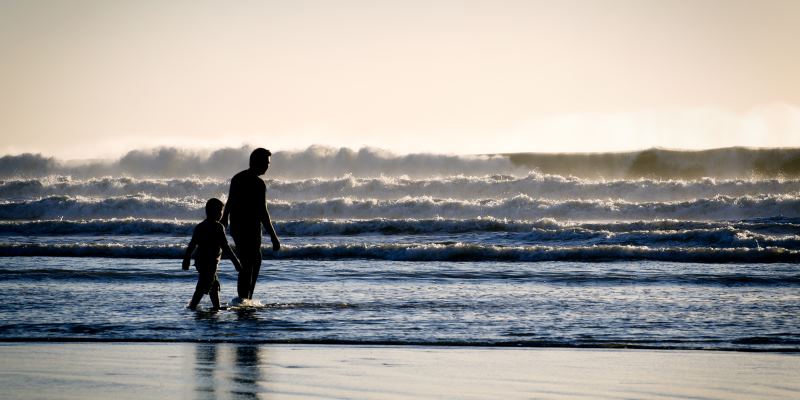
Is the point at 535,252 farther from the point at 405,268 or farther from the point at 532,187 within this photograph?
the point at 532,187

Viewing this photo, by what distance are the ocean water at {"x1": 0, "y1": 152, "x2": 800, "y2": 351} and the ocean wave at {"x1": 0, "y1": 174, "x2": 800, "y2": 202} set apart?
518cm

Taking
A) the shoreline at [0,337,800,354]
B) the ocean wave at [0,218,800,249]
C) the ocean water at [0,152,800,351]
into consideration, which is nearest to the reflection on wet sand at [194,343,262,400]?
the shoreline at [0,337,800,354]

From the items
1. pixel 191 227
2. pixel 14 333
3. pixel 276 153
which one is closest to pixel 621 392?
pixel 14 333

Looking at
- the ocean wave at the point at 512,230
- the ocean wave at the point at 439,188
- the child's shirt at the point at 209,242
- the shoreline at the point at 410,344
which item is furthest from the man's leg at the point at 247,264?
the ocean wave at the point at 439,188

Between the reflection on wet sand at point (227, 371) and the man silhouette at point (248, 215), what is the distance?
2.47 metres

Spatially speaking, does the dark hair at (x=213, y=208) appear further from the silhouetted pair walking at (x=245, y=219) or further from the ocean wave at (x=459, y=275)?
the ocean wave at (x=459, y=275)

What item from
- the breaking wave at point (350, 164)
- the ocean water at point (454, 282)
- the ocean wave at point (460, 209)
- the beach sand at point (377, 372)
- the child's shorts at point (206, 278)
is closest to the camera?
the beach sand at point (377, 372)

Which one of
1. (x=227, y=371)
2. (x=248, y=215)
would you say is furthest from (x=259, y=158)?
(x=227, y=371)

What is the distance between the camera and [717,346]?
22.8ft

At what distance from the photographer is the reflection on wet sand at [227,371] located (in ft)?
15.6

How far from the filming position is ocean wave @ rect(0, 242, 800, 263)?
16.0 meters

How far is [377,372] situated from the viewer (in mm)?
5559

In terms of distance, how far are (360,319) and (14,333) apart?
274cm

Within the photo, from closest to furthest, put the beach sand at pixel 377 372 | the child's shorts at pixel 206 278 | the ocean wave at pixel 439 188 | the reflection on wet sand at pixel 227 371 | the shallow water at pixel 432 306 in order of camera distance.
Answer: the reflection on wet sand at pixel 227 371 < the beach sand at pixel 377 372 < the shallow water at pixel 432 306 < the child's shorts at pixel 206 278 < the ocean wave at pixel 439 188
